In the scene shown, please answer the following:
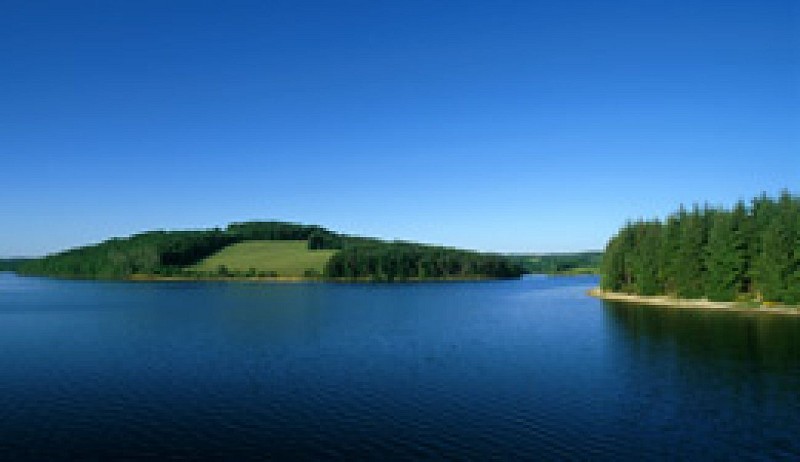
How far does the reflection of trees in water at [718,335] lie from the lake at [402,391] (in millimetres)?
410

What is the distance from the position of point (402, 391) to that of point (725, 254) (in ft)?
283

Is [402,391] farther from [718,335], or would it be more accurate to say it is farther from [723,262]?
[723,262]

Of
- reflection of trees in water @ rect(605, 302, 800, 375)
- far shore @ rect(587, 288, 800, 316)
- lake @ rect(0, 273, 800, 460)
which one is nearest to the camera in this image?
lake @ rect(0, 273, 800, 460)

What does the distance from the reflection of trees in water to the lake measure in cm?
41

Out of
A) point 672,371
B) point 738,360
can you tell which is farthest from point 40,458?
point 738,360

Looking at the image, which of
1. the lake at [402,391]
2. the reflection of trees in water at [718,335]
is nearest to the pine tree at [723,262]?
the reflection of trees in water at [718,335]

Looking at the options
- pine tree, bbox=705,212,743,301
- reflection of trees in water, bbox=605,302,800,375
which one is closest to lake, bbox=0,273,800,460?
reflection of trees in water, bbox=605,302,800,375

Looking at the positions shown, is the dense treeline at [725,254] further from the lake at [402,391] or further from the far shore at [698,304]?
the lake at [402,391]

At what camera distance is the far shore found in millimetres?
91725

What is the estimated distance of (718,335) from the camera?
6625 cm

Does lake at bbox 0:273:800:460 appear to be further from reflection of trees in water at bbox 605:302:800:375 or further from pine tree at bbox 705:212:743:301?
pine tree at bbox 705:212:743:301

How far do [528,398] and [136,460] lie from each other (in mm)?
24960

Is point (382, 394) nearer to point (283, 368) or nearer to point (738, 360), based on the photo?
point (283, 368)

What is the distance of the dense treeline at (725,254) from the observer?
3712 inches
